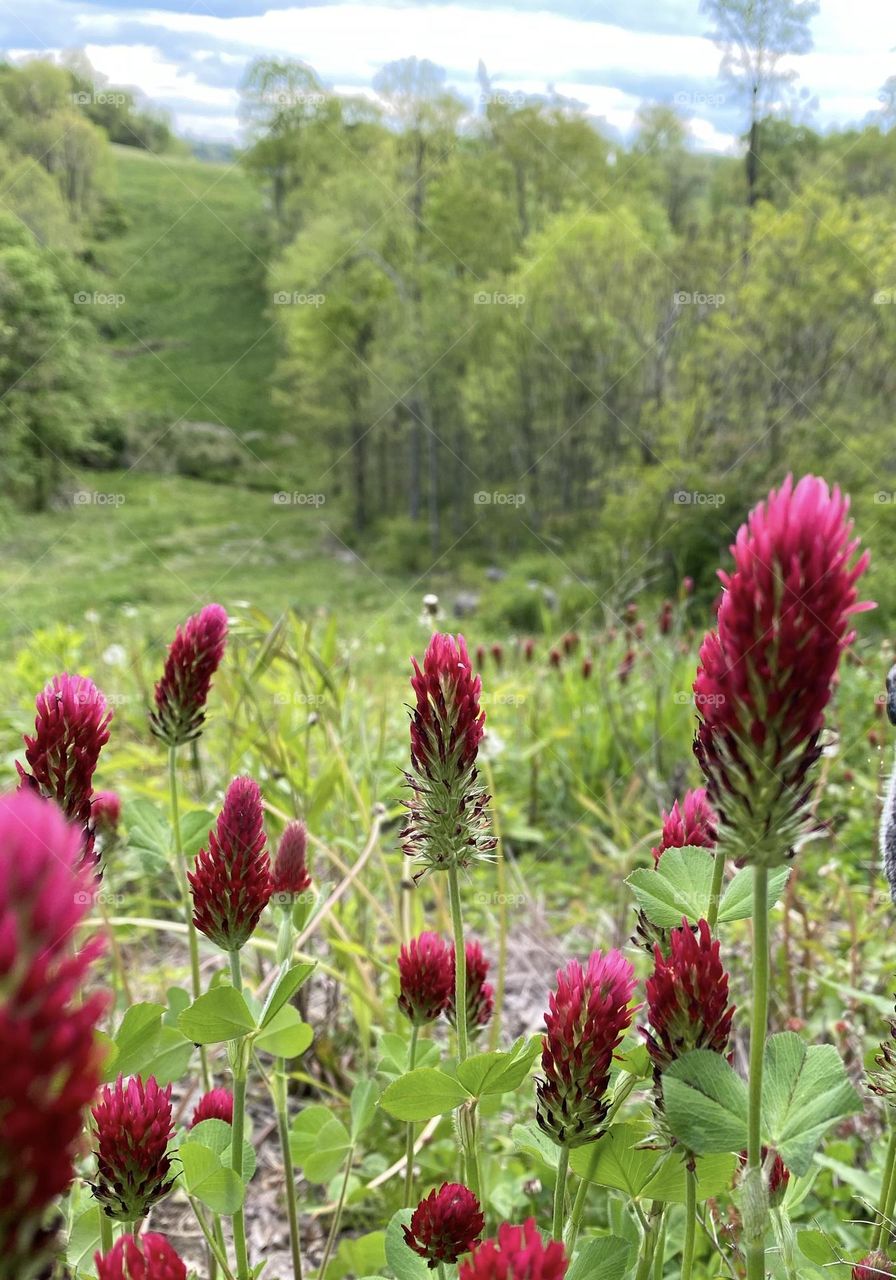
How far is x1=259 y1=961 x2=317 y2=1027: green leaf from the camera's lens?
3.18 feet

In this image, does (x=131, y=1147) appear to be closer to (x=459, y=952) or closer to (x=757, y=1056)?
(x=459, y=952)

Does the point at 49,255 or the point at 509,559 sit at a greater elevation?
the point at 49,255

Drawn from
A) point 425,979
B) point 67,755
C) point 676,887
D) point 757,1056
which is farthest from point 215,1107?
point 757,1056

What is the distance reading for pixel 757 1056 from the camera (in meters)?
0.67

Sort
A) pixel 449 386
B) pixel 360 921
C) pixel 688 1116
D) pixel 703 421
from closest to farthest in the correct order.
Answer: pixel 688 1116 < pixel 360 921 < pixel 703 421 < pixel 449 386

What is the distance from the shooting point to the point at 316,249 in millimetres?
27297

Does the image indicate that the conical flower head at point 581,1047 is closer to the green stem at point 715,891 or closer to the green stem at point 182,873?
the green stem at point 715,891

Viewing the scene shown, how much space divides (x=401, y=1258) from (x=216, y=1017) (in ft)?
1.04

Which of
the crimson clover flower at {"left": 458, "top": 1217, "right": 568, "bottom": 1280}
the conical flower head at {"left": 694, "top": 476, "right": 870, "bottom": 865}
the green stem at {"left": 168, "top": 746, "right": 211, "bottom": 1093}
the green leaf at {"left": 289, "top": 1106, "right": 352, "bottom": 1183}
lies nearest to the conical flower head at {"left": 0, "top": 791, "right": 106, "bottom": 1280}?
the crimson clover flower at {"left": 458, "top": 1217, "right": 568, "bottom": 1280}

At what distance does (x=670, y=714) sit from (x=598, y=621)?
8724 millimetres

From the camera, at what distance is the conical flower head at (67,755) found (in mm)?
981

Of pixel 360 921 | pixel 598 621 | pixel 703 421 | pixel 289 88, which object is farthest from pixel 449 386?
pixel 360 921

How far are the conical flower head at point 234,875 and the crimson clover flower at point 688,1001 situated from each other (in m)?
0.42

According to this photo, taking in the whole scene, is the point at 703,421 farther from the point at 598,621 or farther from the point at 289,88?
the point at 289,88
